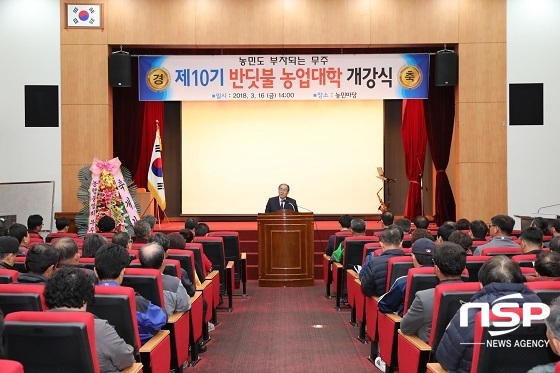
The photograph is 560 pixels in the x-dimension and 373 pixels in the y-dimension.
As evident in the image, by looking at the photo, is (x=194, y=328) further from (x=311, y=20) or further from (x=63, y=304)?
(x=311, y=20)

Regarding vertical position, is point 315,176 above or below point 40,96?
below

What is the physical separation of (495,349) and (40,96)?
31.1ft

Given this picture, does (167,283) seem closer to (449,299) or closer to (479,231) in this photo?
(449,299)

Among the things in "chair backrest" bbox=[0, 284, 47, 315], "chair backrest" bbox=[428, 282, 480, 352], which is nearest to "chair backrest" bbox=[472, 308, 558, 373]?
"chair backrest" bbox=[428, 282, 480, 352]

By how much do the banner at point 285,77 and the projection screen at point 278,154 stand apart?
89.4 inches

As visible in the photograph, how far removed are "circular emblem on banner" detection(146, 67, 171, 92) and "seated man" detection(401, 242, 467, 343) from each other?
759 cm

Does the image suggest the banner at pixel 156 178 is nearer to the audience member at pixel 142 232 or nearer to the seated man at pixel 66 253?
the audience member at pixel 142 232

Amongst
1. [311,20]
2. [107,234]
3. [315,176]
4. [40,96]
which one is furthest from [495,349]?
[315,176]

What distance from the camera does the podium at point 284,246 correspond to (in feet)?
29.6

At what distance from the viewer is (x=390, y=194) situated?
1338 cm

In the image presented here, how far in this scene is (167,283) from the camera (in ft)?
14.6

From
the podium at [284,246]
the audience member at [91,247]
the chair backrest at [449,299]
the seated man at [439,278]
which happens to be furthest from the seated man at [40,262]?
the podium at [284,246]

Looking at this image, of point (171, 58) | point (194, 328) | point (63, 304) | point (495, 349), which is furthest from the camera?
point (171, 58)

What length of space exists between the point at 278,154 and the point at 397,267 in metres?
8.47
